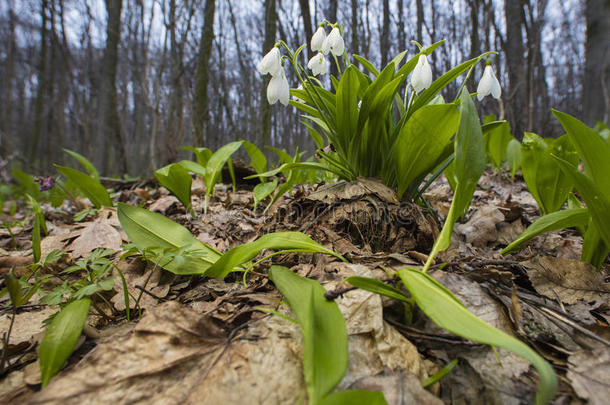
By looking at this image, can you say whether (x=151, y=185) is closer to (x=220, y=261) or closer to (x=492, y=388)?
(x=220, y=261)

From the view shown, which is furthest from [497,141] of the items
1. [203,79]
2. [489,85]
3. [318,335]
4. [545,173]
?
[203,79]

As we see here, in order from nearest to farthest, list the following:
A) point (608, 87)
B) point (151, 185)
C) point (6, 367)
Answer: point (6, 367), point (151, 185), point (608, 87)

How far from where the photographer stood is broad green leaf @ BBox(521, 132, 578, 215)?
1406 millimetres

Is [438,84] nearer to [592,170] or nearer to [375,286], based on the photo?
[592,170]

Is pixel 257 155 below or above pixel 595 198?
above

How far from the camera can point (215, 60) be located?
12.7 meters

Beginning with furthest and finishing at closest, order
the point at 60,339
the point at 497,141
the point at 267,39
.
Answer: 1. the point at 267,39
2. the point at 497,141
3. the point at 60,339

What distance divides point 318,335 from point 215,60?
13.9 metres

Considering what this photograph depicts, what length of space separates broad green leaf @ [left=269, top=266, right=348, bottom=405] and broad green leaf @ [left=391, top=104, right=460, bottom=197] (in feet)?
2.32

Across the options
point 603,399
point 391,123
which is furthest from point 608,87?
point 603,399

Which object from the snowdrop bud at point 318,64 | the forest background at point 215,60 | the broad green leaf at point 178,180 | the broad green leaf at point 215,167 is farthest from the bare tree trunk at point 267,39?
the snowdrop bud at point 318,64

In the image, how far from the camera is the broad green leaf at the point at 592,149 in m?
0.92

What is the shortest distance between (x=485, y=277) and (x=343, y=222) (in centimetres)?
52

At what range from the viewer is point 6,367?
74 centimetres
